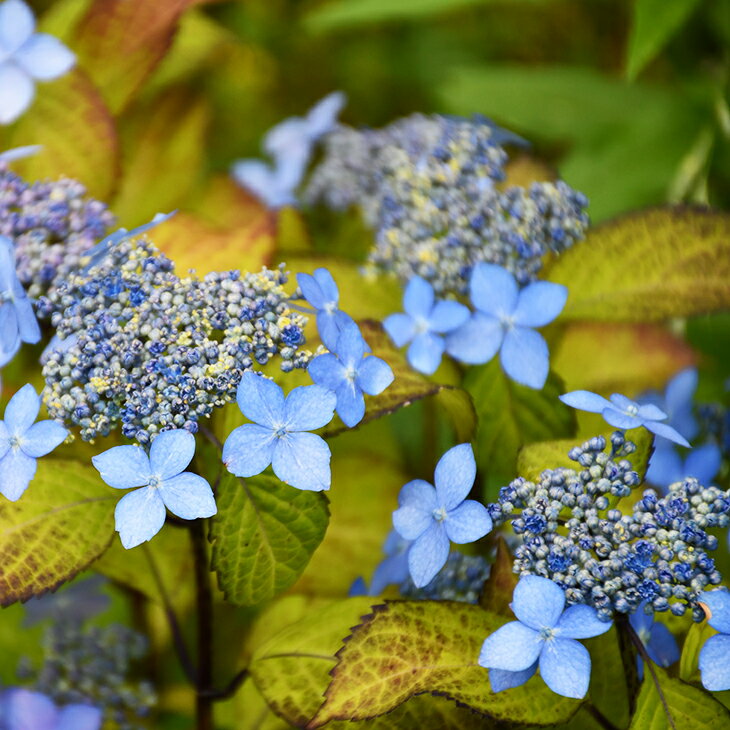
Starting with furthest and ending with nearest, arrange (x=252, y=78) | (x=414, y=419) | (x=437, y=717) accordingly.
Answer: (x=252, y=78) → (x=414, y=419) → (x=437, y=717)

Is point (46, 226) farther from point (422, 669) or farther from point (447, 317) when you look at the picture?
point (422, 669)

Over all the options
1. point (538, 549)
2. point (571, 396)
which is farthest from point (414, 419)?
point (538, 549)

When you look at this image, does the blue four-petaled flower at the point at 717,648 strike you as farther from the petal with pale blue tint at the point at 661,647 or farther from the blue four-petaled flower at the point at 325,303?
the blue four-petaled flower at the point at 325,303

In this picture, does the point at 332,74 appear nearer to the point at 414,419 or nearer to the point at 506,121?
the point at 506,121

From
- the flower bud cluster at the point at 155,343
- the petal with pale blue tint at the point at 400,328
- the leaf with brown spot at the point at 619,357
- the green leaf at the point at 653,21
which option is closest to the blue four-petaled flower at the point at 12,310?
the flower bud cluster at the point at 155,343

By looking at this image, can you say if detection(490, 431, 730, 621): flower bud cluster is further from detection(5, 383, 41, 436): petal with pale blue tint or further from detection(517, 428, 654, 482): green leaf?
detection(5, 383, 41, 436): petal with pale blue tint
